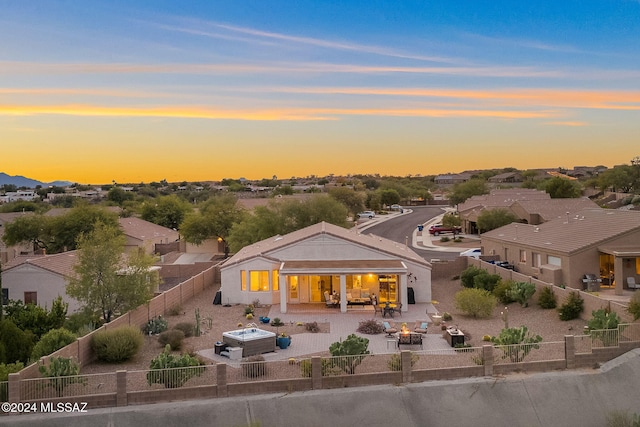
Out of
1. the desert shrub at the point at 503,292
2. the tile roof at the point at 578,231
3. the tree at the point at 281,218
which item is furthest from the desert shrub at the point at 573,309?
the tree at the point at 281,218

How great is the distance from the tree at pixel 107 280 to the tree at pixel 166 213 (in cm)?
5277

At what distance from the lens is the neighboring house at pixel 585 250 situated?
104 ft

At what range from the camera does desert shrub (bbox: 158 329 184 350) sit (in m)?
23.6

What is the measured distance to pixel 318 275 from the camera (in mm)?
32344

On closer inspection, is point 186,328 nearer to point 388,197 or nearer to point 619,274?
point 619,274

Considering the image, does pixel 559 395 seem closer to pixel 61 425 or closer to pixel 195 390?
pixel 195 390

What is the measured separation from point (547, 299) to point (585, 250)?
5.69 m

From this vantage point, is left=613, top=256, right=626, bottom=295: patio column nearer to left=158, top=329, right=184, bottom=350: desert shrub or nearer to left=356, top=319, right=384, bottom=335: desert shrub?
left=356, top=319, right=384, bottom=335: desert shrub

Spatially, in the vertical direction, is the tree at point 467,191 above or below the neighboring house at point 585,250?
above

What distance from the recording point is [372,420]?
17875mm

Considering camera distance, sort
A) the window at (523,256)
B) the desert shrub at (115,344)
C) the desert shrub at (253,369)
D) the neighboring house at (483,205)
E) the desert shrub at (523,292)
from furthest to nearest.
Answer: the neighboring house at (483,205) → the window at (523,256) → the desert shrub at (523,292) → the desert shrub at (115,344) → the desert shrub at (253,369)

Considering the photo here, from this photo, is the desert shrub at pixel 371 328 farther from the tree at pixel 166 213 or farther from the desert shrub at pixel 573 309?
the tree at pixel 166 213

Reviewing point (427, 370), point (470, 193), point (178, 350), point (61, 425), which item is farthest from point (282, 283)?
point (470, 193)

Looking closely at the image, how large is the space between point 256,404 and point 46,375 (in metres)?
6.55
